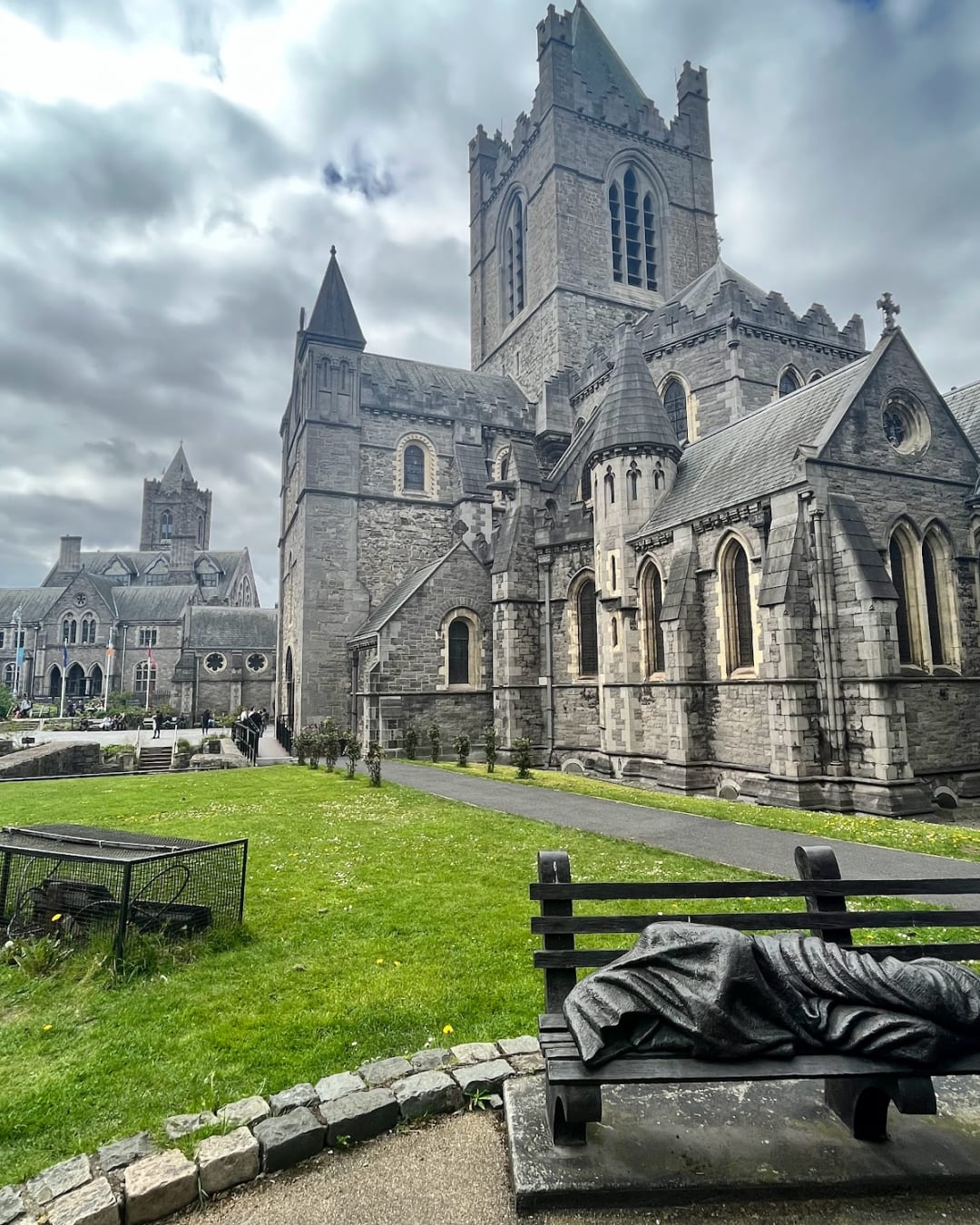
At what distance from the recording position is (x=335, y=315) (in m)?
27.8

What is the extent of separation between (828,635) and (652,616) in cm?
544

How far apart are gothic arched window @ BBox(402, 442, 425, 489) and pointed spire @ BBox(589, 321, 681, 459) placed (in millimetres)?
10369

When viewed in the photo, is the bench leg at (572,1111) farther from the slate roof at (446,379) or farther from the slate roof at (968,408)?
the slate roof at (446,379)

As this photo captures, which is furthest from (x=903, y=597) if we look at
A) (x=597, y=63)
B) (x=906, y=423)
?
(x=597, y=63)

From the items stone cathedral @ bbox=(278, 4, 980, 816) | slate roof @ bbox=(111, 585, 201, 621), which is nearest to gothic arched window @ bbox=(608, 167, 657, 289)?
stone cathedral @ bbox=(278, 4, 980, 816)

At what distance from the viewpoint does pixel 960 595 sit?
1530cm

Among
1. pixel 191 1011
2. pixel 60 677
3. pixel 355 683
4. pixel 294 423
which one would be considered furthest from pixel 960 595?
pixel 60 677

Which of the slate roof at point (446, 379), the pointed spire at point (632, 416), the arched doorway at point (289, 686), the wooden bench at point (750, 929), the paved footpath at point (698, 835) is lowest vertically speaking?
the paved footpath at point (698, 835)

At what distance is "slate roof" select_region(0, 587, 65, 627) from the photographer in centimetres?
6481

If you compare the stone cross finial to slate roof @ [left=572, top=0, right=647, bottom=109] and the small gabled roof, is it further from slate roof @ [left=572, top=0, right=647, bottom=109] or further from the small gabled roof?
the small gabled roof

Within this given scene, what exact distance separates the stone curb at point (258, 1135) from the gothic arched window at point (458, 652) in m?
19.2

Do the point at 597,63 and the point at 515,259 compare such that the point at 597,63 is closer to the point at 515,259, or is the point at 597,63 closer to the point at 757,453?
the point at 515,259

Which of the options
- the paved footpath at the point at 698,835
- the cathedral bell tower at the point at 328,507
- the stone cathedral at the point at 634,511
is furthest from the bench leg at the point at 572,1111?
the cathedral bell tower at the point at 328,507

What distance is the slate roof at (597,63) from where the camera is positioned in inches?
1384
